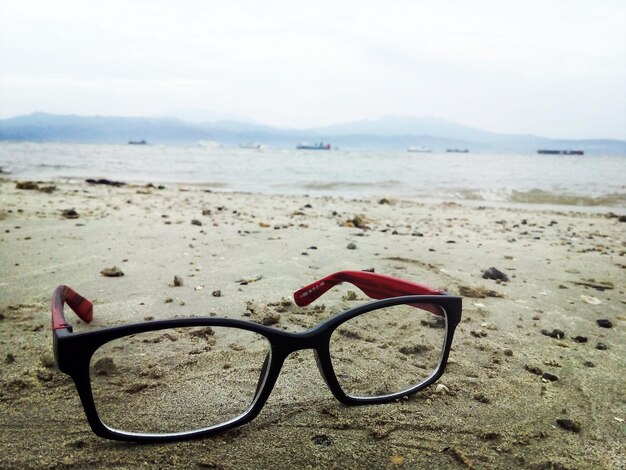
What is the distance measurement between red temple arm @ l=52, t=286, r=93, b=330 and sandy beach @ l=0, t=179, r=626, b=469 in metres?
0.09

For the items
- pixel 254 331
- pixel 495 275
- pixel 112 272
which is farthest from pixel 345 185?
pixel 254 331

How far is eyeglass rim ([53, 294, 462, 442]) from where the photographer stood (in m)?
1.15

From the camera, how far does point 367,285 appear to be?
7.16 ft

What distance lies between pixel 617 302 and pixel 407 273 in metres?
1.40

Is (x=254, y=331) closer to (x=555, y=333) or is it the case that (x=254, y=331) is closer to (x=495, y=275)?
(x=555, y=333)

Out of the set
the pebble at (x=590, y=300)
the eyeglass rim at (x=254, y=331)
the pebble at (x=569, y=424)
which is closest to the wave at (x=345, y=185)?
the pebble at (x=590, y=300)

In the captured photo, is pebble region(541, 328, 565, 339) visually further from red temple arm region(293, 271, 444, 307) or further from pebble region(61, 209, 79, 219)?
pebble region(61, 209, 79, 219)

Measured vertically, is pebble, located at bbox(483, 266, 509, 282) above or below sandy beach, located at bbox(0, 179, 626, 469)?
above

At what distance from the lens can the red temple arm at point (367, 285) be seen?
6.47 ft

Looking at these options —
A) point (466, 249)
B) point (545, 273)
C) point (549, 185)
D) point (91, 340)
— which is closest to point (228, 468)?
point (91, 340)

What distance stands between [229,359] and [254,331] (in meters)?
0.55

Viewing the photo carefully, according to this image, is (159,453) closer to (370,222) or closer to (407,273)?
(407,273)

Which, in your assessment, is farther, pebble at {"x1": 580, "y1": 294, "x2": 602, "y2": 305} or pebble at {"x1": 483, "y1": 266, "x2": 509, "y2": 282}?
pebble at {"x1": 483, "y1": 266, "x2": 509, "y2": 282}

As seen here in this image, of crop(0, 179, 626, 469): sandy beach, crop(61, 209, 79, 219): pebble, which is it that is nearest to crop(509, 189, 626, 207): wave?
crop(0, 179, 626, 469): sandy beach
